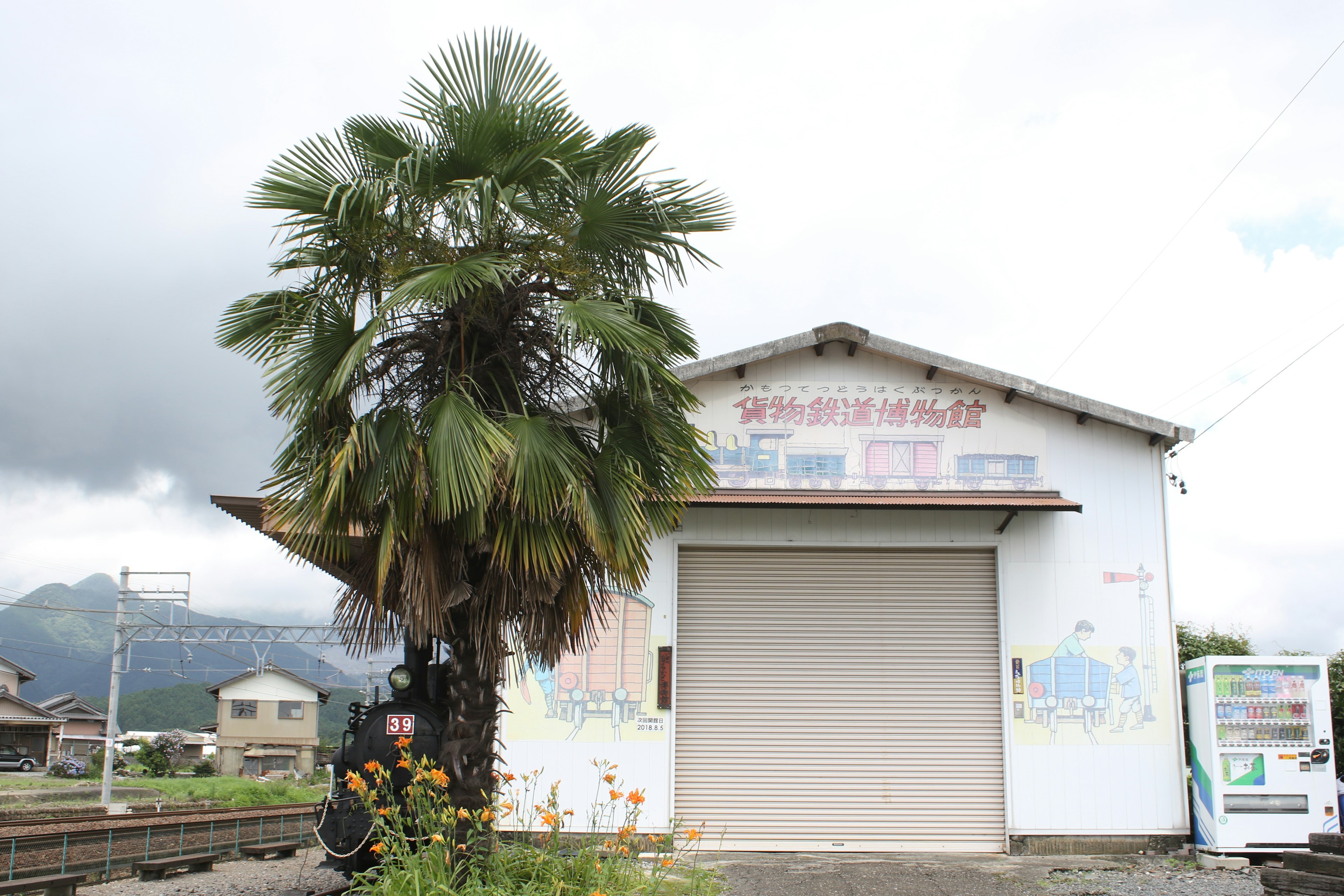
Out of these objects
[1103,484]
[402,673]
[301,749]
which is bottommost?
[301,749]

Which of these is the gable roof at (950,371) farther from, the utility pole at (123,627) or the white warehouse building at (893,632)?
the utility pole at (123,627)

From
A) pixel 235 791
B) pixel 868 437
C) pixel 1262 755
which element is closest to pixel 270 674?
pixel 235 791

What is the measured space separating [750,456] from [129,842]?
10.5 metres

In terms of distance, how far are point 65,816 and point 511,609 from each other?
18169 mm

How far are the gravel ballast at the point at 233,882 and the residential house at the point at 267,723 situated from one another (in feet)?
125

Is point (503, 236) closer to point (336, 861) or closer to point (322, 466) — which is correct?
point (322, 466)

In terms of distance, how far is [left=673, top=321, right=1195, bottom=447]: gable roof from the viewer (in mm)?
10383

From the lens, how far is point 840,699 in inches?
412

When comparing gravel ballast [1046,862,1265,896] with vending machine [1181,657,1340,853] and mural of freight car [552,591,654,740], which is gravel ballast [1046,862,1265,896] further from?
mural of freight car [552,591,654,740]

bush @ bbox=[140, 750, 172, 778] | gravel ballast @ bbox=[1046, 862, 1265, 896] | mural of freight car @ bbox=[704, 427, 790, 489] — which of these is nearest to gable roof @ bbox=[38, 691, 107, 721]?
bush @ bbox=[140, 750, 172, 778]

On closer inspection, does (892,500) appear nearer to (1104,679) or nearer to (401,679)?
(1104,679)

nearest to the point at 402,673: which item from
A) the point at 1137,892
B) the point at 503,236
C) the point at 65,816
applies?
the point at 503,236

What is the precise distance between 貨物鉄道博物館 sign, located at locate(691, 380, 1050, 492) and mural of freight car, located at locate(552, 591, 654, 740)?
6.80 ft

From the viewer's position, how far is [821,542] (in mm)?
10555
